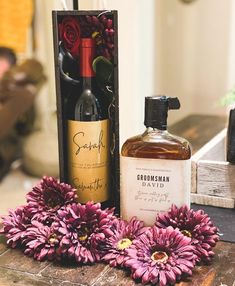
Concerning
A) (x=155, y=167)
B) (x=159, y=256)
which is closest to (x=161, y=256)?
(x=159, y=256)

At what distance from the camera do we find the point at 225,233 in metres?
0.61

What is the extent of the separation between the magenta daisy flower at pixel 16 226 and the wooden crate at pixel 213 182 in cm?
26

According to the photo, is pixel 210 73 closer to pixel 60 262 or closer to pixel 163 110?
pixel 163 110

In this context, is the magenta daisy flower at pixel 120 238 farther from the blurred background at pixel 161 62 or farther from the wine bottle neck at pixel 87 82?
the blurred background at pixel 161 62

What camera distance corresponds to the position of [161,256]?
51 centimetres

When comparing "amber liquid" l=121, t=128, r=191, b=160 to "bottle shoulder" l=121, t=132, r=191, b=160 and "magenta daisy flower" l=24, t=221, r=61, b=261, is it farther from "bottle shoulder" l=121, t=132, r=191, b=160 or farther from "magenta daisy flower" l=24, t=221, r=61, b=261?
"magenta daisy flower" l=24, t=221, r=61, b=261

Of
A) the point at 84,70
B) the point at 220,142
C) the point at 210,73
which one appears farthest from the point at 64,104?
the point at 210,73

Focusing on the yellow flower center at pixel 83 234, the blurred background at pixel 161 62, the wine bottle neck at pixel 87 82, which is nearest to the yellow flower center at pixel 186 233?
the yellow flower center at pixel 83 234

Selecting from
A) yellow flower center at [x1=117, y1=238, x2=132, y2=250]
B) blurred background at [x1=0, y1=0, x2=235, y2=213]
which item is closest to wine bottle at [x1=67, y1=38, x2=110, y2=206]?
yellow flower center at [x1=117, y1=238, x2=132, y2=250]

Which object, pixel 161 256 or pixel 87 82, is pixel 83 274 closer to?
pixel 161 256

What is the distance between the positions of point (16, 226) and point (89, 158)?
0.42ft

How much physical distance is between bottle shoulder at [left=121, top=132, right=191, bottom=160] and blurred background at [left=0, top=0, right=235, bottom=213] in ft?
2.13


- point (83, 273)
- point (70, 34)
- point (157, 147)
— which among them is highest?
point (70, 34)

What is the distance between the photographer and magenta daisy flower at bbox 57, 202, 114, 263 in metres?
0.53
